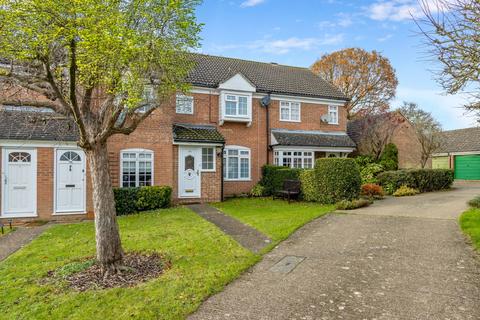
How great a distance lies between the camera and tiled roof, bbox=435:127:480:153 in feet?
87.3

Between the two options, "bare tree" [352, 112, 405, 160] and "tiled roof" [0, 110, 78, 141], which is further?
"bare tree" [352, 112, 405, 160]

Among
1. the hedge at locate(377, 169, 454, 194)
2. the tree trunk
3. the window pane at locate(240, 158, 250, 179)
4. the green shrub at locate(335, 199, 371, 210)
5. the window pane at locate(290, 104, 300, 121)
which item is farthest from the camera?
the window pane at locate(290, 104, 300, 121)

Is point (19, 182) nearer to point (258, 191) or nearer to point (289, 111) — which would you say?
point (258, 191)

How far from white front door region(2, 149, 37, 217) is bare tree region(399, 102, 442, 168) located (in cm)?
2215

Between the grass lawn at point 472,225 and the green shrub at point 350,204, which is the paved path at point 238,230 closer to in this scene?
the green shrub at point 350,204

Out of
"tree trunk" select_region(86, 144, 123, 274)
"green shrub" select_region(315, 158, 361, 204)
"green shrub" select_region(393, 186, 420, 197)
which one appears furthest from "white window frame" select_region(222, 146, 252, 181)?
"tree trunk" select_region(86, 144, 123, 274)

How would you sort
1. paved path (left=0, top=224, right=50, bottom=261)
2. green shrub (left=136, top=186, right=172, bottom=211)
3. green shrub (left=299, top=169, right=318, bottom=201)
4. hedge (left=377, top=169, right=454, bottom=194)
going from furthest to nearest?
hedge (left=377, top=169, right=454, bottom=194), green shrub (left=299, top=169, right=318, bottom=201), green shrub (left=136, top=186, right=172, bottom=211), paved path (left=0, top=224, right=50, bottom=261)

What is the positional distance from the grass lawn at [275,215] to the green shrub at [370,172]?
6.91 metres

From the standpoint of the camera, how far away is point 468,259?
5965 mm

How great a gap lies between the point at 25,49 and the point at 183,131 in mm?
10761

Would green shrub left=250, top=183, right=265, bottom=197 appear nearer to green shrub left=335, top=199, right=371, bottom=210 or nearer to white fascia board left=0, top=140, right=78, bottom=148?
green shrub left=335, top=199, right=371, bottom=210

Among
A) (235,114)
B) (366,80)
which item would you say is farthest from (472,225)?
(366,80)

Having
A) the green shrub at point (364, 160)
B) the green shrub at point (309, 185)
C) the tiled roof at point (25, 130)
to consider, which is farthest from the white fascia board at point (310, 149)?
the tiled roof at point (25, 130)

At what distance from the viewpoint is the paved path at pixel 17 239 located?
24.6 ft
